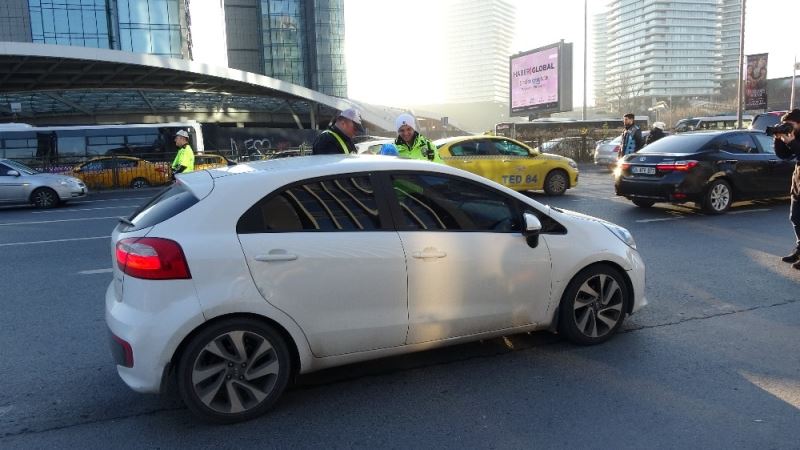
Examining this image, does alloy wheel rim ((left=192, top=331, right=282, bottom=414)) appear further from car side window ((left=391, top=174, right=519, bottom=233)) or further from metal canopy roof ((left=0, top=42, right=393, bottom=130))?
metal canopy roof ((left=0, top=42, right=393, bottom=130))

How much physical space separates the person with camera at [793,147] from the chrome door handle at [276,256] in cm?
562

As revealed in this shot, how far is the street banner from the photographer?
27.2 metres

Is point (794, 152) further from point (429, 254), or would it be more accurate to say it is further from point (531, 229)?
point (429, 254)

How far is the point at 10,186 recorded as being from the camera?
15.0 metres

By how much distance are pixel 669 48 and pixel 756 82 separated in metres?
54.3

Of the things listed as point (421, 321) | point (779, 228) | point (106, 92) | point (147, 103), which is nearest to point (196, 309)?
point (421, 321)

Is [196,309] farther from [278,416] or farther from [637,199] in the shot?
[637,199]

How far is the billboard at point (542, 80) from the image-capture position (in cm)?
3628

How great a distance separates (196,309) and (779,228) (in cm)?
857

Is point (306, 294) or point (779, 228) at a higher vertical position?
point (306, 294)

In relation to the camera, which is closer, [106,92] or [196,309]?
[196,309]

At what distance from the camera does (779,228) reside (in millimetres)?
8148

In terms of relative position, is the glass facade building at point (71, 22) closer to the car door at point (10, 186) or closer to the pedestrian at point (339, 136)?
the car door at point (10, 186)

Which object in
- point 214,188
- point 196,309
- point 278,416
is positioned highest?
point 214,188
